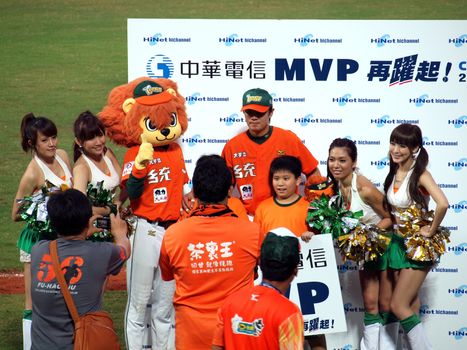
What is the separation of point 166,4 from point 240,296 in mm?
20789

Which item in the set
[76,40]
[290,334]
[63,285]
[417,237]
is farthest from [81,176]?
[76,40]

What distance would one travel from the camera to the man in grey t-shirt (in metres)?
6.17

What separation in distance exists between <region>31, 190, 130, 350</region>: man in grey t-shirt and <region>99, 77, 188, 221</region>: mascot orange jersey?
7.01 feet

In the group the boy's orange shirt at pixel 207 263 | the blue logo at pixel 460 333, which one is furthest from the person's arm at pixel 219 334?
the blue logo at pixel 460 333

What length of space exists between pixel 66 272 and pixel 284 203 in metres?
2.65

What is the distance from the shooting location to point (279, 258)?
5.56 m

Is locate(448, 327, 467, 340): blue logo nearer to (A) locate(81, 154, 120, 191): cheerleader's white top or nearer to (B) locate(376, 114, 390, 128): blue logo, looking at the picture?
(B) locate(376, 114, 390, 128): blue logo

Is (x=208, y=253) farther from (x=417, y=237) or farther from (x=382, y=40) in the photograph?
(x=382, y=40)

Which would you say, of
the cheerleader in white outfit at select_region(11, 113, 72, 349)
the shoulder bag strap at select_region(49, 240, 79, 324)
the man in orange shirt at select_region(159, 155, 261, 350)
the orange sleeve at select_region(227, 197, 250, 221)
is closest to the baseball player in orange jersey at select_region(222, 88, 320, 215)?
the orange sleeve at select_region(227, 197, 250, 221)

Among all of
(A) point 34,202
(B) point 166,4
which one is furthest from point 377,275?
(B) point 166,4

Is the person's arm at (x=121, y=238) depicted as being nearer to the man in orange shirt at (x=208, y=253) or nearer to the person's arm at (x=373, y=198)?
the man in orange shirt at (x=208, y=253)

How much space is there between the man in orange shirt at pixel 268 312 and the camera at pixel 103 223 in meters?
2.69

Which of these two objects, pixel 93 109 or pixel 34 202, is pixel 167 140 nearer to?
pixel 34 202

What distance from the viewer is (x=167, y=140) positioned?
28.4 feet
